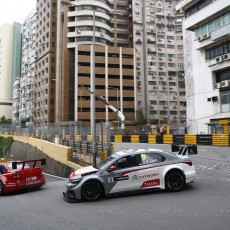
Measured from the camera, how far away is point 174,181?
29.3 feet

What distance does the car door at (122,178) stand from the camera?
867 centimetres

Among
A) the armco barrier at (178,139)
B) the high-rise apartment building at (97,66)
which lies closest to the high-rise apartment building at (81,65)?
the high-rise apartment building at (97,66)

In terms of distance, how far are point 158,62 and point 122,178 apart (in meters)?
73.6

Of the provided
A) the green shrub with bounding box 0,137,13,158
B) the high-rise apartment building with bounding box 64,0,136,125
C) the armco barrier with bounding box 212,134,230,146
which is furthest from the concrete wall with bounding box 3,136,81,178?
the high-rise apartment building with bounding box 64,0,136,125

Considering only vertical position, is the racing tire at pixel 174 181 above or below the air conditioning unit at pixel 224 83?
below

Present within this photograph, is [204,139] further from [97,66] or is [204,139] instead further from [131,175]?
[97,66]

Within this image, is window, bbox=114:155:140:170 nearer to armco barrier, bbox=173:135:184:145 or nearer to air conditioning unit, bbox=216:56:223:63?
armco barrier, bbox=173:135:184:145

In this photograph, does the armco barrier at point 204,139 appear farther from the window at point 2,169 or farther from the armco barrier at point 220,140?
the window at point 2,169

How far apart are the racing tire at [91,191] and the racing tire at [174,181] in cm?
221

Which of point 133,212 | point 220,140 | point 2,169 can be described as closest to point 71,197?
point 133,212

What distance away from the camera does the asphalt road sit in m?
5.89

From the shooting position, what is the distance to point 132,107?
239ft

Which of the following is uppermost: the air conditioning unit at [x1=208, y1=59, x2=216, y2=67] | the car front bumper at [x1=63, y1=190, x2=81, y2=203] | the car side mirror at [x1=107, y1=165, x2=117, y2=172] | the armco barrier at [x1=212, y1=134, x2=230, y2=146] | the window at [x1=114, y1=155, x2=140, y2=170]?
the air conditioning unit at [x1=208, y1=59, x2=216, y2=67]

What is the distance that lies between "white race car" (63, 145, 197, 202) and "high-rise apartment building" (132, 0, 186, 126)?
66.1 m
